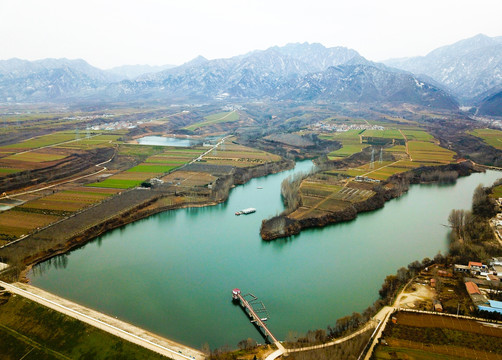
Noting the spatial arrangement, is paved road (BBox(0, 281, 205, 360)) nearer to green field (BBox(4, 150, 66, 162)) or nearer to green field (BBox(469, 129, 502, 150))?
green field (BBox(4, 150, 66, 162))

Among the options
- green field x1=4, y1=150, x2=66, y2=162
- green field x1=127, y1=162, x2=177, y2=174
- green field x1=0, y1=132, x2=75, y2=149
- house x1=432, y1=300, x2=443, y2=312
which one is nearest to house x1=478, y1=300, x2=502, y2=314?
house x1=432, y1=300, x2=443, y2=312

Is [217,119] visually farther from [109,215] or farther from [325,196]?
[109,215]

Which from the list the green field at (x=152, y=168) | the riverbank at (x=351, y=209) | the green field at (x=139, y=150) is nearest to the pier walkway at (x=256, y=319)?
the riverbank at (x=351, y=209)

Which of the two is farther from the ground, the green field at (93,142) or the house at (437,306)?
the green field at (93,142)

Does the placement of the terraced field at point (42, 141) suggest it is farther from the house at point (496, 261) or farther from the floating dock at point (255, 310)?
the house at point (496, 261)

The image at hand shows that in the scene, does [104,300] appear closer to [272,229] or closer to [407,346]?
[272,229]

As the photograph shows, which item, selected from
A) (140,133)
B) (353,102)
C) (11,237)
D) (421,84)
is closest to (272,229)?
(11,237)
